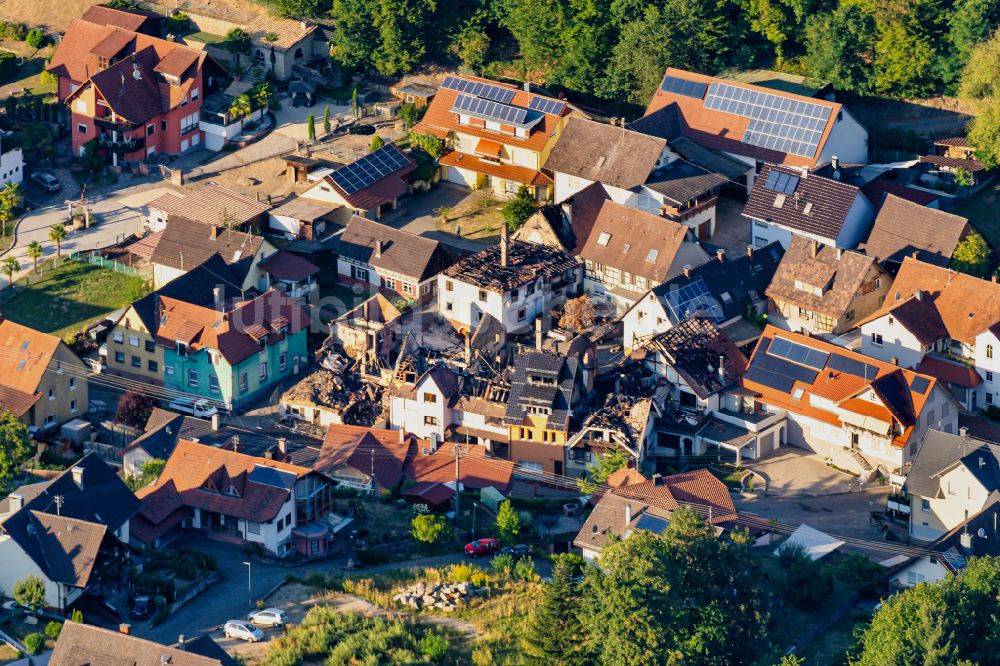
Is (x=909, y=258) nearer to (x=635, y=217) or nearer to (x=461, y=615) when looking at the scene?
(x=635, y=217)

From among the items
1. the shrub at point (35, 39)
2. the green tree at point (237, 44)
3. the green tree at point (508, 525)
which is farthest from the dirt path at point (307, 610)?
the shrub at point (35, 39)

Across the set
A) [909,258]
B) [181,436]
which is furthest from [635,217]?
→ [181,436]

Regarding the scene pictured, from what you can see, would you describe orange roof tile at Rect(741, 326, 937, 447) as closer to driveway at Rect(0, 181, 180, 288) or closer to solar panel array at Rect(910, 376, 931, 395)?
solar panel array at Rect(910, 376, 931, 395)

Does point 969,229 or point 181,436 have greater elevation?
point 969,229

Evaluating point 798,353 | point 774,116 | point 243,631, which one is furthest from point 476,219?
point 243,631

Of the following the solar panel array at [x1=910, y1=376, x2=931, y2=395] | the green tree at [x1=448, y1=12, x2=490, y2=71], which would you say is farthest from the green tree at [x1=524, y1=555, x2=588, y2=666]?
the green tree at [x1=448, y1=12, x2=490, y2=71]

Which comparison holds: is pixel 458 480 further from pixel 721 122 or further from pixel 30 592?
pixel 721 122
